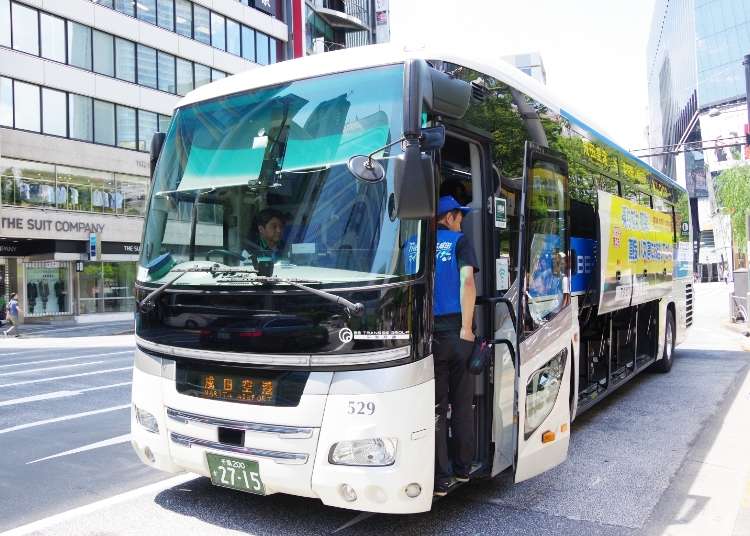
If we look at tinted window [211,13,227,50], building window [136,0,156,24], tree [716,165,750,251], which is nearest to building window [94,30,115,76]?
building window [136,0,156,24]

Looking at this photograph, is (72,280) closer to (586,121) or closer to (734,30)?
(586,121)

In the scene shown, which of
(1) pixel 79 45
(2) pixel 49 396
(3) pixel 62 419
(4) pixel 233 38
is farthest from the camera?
(4) pixel 233 38

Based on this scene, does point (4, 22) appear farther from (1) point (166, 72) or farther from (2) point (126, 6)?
(1) point (166, 72)

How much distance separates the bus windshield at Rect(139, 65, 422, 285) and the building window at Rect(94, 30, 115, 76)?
32174 mm

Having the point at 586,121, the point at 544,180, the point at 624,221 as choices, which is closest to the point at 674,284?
the point at 624,221

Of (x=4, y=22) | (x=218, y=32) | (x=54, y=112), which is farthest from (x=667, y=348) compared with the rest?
(x=218, y=32)

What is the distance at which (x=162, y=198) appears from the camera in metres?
5.04

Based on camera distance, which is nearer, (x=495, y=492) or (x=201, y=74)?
(x=495, y=492)

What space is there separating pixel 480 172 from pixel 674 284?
7760 mm

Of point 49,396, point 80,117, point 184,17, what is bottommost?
point 49,396

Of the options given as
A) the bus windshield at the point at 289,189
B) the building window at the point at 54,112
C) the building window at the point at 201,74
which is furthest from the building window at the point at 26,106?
the bus windshield at the point at 289,189

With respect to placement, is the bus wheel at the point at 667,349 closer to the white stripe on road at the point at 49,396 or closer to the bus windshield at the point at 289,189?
the bus windshield at the point at 289,189

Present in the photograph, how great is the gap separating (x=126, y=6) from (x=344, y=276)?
35.2 meters

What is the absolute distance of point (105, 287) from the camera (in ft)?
117
